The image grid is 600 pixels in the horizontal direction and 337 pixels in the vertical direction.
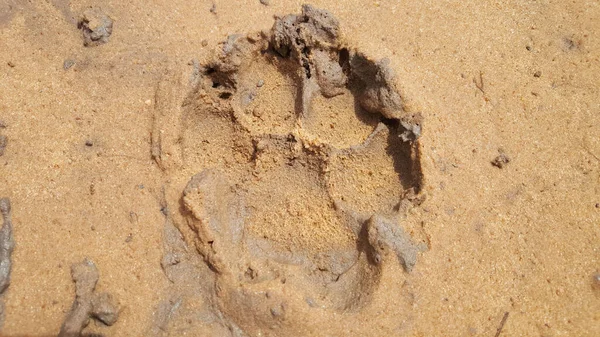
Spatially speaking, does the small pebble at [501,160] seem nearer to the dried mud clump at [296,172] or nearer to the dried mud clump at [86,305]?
the dried mud clump at [296,172]

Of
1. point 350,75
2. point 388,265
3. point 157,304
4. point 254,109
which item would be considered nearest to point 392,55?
point 350,75

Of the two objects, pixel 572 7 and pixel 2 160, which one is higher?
pixel 572 7

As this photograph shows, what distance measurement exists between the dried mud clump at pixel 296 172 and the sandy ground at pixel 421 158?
2.2 inches

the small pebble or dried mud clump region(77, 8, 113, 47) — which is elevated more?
the small pebble

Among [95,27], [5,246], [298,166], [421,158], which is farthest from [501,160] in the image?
[5,246]

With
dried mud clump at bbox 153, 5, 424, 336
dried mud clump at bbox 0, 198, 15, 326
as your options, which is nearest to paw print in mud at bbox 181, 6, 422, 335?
dried mud clump at bbox 153, 5, 424, 336

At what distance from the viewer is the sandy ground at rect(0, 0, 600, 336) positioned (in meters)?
1.95

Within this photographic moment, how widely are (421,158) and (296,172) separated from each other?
1.96 ft

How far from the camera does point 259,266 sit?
2051mm

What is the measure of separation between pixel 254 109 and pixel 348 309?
1051 millimetres

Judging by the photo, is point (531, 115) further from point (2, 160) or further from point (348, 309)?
point (2, 160)

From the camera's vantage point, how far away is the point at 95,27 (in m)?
2.29

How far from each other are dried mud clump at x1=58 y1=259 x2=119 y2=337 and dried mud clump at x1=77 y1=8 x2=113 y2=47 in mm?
1105

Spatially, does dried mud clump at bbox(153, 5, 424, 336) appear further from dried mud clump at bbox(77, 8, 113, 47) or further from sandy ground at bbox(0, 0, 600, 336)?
dried mud clump at bbox(77, 8, 113, 47)
